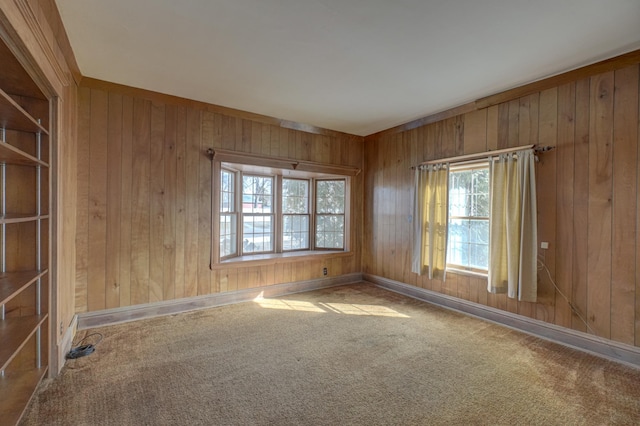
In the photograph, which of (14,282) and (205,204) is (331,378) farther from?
(205,204)

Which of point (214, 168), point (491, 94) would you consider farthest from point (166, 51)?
point (491, 94)

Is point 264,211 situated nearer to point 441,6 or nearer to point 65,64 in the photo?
point 65,64

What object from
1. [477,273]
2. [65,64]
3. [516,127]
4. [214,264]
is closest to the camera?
[65,64]

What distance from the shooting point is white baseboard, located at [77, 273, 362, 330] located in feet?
10.5

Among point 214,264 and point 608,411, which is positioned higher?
point 214,264

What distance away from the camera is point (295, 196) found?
5.16 metres

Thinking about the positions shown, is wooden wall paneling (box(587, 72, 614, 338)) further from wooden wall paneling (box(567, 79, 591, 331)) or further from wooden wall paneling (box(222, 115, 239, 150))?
wooden wall paneling (box(222, 115, 239, 150))

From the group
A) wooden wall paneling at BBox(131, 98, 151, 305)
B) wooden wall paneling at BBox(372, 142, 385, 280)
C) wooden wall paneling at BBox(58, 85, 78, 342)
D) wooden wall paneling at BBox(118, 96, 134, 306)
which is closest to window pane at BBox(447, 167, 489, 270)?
wooden wall paneling at BBox(372, 142, 385, 280)

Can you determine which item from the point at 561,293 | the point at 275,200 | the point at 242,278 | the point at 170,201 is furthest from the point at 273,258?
the point at 561,293

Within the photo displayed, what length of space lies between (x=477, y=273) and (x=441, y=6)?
3.01 meters

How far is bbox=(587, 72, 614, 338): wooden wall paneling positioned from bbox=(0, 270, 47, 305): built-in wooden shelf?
4.45 metres

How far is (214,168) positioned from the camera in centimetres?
387

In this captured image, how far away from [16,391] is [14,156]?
156cm

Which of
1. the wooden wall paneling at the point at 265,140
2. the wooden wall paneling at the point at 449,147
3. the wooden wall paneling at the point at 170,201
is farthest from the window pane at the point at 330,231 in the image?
the wooden wall paneling at the point at 170,201
